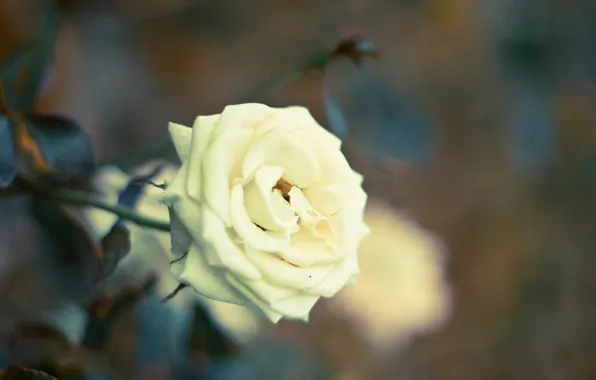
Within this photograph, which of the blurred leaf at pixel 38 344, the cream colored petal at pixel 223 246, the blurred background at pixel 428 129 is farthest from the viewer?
the blurred background at pixel 428 129

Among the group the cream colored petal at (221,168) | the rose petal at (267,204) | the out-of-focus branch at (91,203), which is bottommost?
the out-of-focus branch at (91,203)

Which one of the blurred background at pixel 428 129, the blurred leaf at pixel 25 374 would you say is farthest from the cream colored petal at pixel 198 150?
the blurred background at pixel 428 129

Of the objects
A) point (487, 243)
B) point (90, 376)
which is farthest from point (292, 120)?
point (487, 243)

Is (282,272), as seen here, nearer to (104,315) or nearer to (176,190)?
(176,190)

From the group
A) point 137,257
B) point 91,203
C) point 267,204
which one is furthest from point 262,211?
point 137,257

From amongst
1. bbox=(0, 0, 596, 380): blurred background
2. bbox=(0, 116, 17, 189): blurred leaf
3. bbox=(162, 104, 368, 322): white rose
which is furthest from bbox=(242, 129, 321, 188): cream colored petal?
bbox=(0, 0, 596, 380): blurred background

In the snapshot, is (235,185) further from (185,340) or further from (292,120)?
(185,340)

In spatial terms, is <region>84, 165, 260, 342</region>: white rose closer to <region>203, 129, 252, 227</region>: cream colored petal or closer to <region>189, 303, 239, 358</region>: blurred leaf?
<region>189, 303, 239, 358</region>: blurred leaf

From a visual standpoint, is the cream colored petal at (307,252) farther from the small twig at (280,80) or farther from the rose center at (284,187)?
the small twig at (280,80)
